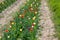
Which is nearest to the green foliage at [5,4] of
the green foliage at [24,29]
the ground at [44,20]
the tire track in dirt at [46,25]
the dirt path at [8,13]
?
the dirt path at [8,13]

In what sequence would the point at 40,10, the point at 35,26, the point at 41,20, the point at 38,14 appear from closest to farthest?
the point at 35,26 < the point at 41,20 < the point at 38,14 < the point at 40,10

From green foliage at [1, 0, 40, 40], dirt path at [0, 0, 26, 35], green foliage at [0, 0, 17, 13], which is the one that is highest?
green foliage at [0, 0, 17, 13]

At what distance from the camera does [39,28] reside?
8469mm

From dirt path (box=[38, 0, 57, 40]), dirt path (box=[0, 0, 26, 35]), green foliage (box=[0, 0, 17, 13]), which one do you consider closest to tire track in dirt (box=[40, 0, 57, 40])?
dirt path (box=[38, 0, 57, 40])

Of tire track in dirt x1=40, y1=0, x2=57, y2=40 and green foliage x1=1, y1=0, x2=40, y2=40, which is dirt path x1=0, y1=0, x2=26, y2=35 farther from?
tire track in dirt x1=40, y1=0, x2=57, y2=40

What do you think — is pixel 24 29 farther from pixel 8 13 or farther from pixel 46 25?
pixel 8 13

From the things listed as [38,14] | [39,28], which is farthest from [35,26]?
[38,14]

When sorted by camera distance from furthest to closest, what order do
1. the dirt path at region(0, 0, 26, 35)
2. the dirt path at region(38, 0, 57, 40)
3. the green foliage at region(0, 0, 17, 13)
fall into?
1. the green foliage at region(0, 0, 17, 13)
2. the dirt path at region(0, 0, 26, 35)
3. the dirt path at region(38, 0, 57, 40)

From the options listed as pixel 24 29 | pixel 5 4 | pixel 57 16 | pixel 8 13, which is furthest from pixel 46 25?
pixel 5 4

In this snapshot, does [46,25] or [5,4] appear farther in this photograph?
[5,4]

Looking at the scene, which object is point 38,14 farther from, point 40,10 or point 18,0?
point 18,0

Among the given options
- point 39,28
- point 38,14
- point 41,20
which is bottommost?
point 39,28

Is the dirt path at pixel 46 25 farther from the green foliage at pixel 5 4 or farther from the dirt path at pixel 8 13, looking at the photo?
the green foliage at pixel 5 4

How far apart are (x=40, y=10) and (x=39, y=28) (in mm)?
2457
